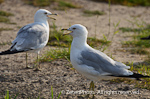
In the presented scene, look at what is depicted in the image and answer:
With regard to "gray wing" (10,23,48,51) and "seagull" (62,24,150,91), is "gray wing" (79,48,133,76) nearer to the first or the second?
"seagull" (62,24,150,91)

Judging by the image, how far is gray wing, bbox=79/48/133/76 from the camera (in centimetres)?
344

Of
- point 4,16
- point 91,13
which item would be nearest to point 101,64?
point 4,16

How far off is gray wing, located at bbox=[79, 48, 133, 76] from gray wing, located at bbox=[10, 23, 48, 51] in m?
1.40

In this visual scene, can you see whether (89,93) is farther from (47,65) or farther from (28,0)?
(28,0)

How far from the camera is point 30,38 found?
469cm

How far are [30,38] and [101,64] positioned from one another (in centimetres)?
175

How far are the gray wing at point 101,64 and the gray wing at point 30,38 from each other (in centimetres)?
140

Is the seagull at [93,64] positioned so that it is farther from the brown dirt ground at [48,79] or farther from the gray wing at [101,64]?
the brown dirt ground at [48,79]

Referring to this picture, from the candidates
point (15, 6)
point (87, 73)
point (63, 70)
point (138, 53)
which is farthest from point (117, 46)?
point (15, 6)

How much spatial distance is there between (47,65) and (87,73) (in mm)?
1620

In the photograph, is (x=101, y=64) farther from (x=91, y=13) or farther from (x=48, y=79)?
(x=91, y=13)

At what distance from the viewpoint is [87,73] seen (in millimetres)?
3520

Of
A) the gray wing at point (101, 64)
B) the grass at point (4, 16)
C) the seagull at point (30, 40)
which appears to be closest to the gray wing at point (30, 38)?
the seagull at point (30, 40)

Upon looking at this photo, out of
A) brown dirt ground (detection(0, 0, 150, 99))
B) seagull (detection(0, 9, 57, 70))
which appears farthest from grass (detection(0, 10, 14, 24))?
seagull (detection(0, 9, 57, 70))
